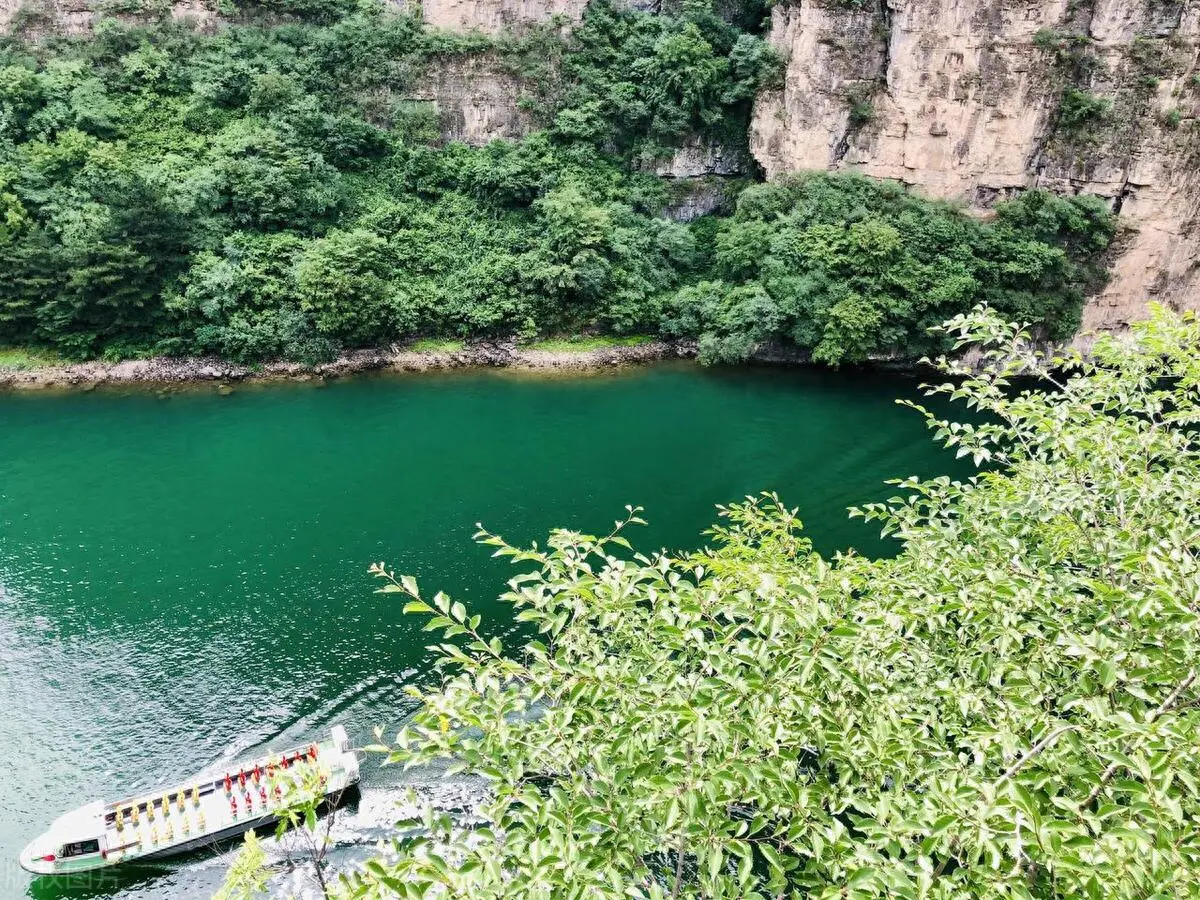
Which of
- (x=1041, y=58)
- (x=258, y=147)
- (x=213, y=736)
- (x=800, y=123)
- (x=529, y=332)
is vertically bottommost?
(x=213, y=736)

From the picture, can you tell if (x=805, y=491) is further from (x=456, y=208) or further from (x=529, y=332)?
(x=456, y=208)

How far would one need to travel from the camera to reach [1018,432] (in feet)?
18.4

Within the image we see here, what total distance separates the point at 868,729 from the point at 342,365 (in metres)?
22.0

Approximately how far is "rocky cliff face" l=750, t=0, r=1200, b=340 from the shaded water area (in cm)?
721

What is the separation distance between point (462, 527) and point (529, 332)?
9.97 meters

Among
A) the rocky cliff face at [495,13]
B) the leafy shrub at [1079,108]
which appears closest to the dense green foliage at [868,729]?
the leafy shrub at [1079,108]

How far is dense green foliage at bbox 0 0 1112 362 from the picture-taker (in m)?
22.1

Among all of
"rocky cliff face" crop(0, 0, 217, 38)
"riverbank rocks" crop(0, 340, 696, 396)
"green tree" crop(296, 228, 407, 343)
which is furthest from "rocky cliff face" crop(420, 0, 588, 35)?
"riverbank rocks" crop(0, 340, 696, 396)

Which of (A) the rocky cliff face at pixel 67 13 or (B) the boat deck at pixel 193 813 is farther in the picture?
(A) the rocky cliff face at pixel 67 13

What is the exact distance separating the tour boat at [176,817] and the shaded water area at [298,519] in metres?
0.42

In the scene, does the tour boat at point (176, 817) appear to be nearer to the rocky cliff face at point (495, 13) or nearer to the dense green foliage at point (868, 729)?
the dense green foliage at point (868, 729)

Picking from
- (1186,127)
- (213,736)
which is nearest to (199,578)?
(213,736)

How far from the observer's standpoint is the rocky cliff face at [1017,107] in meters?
20.9

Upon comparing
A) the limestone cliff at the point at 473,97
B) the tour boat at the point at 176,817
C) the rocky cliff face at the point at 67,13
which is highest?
the rocky cliff face at the point at 67,13
